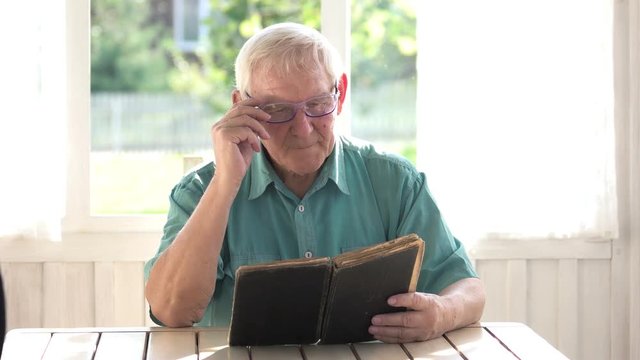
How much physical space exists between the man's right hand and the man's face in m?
0.05

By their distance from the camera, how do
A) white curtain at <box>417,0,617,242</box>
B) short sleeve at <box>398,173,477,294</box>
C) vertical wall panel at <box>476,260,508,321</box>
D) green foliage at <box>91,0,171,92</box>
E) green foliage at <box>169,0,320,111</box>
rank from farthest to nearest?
green foliage at <box>91,0,171,92</box> < green foliage at <box>169,0,320,111</box> < vertical wall panel at <box>476,260,508,321</box> < white curtain at <box>417,0,617,242</box> < short sleeve at <box>398,173,477,294</box>

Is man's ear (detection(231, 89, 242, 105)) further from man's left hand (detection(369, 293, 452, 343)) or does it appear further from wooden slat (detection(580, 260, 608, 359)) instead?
wooden slat (detection(580, 260, 608, 359))

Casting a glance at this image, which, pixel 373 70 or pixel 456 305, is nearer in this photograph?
pixel 456 305

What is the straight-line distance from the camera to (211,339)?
77.2 inches

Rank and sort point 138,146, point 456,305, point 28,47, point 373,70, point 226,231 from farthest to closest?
point 138,146 → point 373,70 → point 28,47 → point 226,231 → point 456,305

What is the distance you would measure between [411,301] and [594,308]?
159cm

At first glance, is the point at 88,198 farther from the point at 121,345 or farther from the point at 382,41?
the point at 121,345

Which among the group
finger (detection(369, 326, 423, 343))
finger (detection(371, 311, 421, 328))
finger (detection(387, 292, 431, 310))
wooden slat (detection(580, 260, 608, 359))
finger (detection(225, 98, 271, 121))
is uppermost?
finger (detection(225, 98, 271, 121))

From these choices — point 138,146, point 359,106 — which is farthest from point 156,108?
point 359,106

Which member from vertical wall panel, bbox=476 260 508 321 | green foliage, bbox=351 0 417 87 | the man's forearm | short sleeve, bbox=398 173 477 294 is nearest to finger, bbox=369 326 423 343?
short sleeve, bbox=398 173 477 294

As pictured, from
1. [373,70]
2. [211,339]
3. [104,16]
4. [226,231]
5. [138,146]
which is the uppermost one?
[104,16]

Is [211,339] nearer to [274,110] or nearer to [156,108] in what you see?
[274,110]

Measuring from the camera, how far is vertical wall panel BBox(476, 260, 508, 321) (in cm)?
327

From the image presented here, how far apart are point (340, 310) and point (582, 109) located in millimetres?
1622
